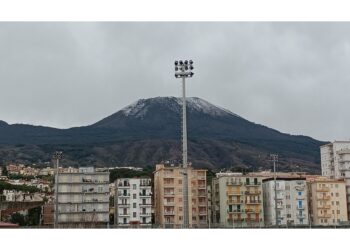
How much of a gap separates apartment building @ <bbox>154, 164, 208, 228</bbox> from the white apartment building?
16299 mm

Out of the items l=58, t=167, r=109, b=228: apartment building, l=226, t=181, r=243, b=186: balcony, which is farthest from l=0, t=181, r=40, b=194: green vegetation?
l=226, t=181, r=243, b=186: balcony

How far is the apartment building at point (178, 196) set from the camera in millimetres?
50250

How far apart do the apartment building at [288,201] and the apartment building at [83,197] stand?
15867 millimetres

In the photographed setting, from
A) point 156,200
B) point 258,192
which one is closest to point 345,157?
point 258,192

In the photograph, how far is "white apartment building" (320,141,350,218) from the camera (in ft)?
191

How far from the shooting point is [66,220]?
1890 inches

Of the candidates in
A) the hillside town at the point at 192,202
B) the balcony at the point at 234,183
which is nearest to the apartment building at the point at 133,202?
the hillside town at the point at 192,202

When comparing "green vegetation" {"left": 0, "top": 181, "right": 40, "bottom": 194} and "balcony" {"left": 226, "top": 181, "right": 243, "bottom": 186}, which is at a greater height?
"green vegetation" {"left": 0, "top": 181, "right": 40, "bottom": 194}

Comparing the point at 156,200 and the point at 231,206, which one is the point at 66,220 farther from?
the point at 231,206

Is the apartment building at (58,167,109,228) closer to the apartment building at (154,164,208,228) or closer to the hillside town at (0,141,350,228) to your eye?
the hillside town at (0,141,350,228)

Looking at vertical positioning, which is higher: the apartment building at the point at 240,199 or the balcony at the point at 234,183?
the balcony at the point at 234,183

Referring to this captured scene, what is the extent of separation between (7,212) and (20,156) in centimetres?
9033

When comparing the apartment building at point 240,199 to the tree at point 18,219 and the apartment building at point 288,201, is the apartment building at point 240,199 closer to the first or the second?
the apartment building at point 288,201

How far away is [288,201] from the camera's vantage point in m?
52.2
